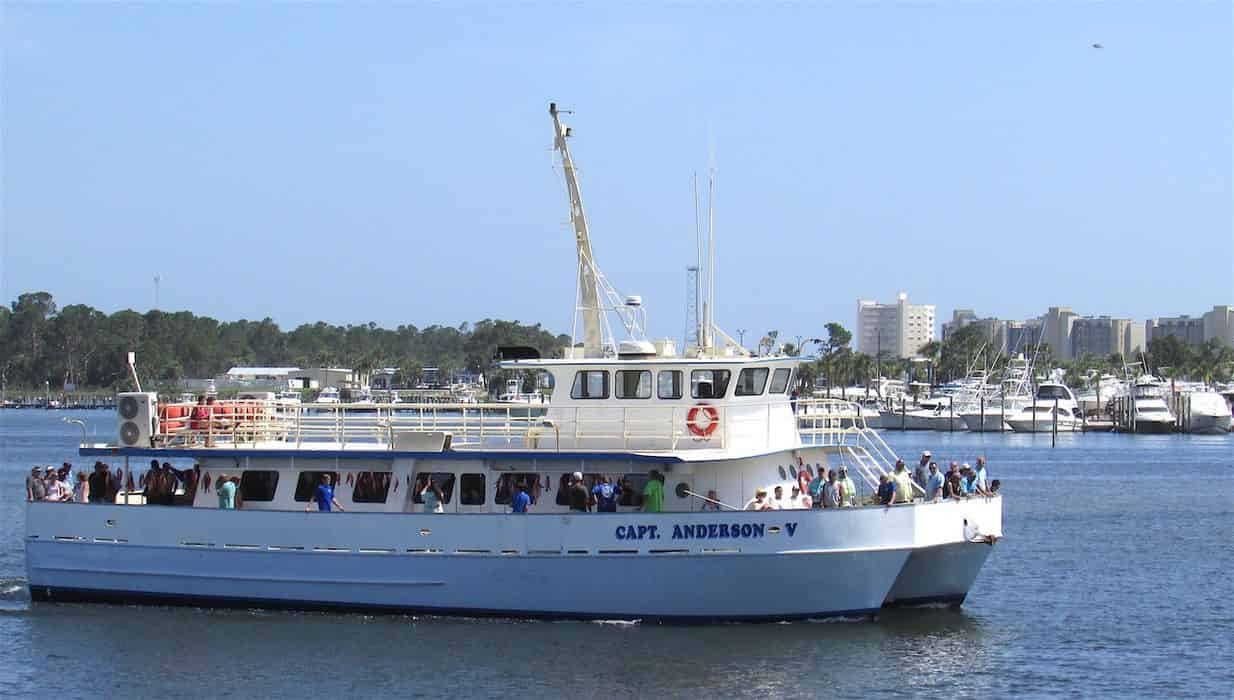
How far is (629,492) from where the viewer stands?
23.5 metres

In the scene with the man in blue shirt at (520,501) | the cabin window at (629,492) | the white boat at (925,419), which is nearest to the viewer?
the man in blue shirt at (520,501)

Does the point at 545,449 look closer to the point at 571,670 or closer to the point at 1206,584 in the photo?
the point at 571,670

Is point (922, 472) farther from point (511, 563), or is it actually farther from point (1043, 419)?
point (1043, 419)

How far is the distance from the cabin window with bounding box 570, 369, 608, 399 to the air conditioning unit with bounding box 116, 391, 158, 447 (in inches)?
274

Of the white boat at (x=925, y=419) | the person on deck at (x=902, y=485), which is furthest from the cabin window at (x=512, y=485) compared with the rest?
the white boat at (x=925, y=419)

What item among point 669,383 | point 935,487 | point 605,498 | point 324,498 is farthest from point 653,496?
point 324,498

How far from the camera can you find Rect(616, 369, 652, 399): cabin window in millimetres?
24312

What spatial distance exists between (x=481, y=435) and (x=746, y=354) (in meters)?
4.43

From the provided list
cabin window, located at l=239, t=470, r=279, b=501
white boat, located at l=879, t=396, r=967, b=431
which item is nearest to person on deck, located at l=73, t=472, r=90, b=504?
cabin window, located at l=239, t=470, r=279, b=501

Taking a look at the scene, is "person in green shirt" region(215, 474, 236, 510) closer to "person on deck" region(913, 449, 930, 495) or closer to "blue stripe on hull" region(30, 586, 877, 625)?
"blue stripe on hull" region(30, 586, 877, 625)

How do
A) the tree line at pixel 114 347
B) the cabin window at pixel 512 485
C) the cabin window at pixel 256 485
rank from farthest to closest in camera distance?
the tree line at pixel 114 347
the cabin window at pixel 256 485
the cabin window at pixel 512 485

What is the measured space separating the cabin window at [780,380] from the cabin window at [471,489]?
4.84 meters

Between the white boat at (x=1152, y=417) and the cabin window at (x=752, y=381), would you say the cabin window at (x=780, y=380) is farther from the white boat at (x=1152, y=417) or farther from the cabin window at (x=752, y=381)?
the white boat at (x=1152, y=417)

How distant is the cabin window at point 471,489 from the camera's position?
24.1 m
